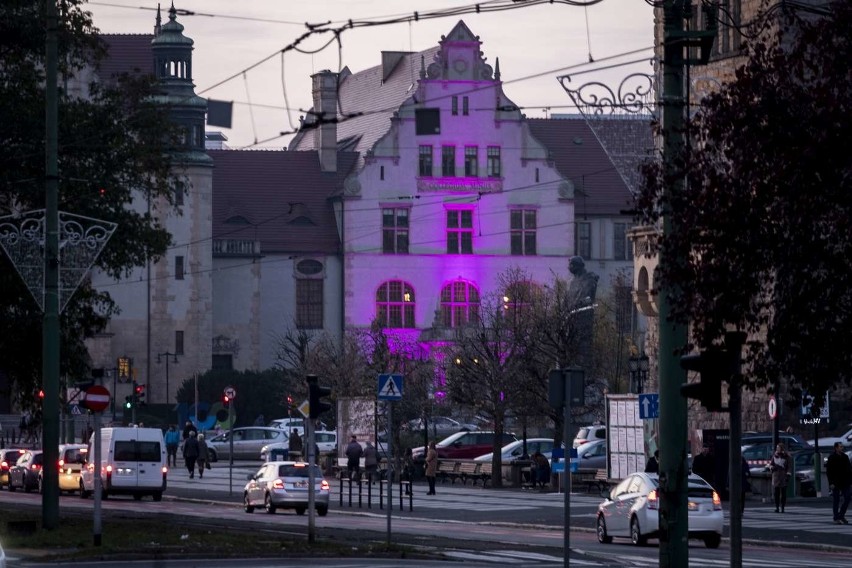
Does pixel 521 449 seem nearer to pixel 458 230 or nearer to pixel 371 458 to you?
pixel 371 458

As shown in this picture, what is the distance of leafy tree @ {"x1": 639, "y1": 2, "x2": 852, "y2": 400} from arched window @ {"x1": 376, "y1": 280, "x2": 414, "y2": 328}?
3418 inches

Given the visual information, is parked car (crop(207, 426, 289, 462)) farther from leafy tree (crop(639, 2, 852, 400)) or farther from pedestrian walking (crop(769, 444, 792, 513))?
leafy tree (crop(639, 2, 852, 400))

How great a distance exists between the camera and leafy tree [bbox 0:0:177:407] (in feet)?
111

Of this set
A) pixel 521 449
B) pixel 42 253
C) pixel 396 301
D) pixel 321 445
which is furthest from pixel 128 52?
pixel 42 253

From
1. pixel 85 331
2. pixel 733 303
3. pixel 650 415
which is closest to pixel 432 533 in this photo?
pixel 650 415

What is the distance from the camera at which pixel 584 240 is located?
11206 centimetres

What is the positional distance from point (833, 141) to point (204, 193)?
291 feet

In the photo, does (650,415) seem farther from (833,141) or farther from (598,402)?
(598,402)

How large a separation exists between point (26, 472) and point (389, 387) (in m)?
29.4

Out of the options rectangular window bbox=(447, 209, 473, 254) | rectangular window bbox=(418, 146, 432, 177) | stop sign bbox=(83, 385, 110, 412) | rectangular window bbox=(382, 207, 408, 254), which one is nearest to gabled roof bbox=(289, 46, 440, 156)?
rectangular window bbox=(418, 146, 432, 177)

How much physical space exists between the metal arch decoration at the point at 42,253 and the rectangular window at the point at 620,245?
8187cm

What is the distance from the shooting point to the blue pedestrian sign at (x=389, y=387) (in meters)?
30.2

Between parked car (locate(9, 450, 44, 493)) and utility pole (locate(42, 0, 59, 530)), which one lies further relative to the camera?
parked car (locate(9, 450, 44, 493))

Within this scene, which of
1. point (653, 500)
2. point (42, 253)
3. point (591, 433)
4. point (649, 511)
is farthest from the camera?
point (591, 433)
